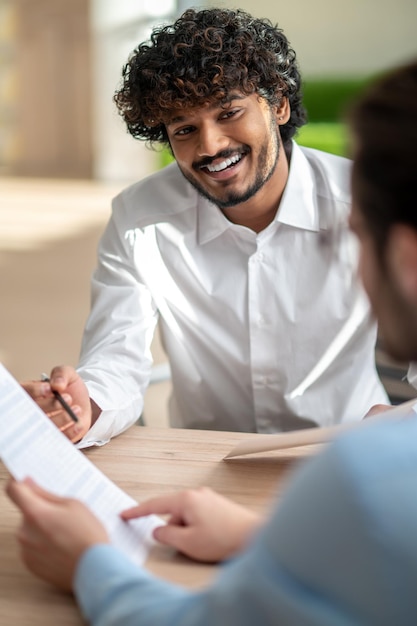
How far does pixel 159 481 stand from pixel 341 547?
72cm

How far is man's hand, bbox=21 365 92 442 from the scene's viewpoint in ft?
4.82

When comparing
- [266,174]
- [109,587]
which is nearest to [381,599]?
[109,587]

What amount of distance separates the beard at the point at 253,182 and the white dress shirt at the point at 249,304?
5cm

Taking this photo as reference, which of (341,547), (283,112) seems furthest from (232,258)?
(341,547)

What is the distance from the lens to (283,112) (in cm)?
214

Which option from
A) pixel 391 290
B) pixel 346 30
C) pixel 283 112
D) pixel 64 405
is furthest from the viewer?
pixel 346 30

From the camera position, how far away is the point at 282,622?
2.21 ft

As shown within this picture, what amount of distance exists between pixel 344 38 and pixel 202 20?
4859mm

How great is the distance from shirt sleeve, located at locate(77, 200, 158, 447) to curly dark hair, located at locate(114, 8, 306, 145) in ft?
0.80

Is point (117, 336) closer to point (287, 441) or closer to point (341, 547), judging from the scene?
point (287, 441)

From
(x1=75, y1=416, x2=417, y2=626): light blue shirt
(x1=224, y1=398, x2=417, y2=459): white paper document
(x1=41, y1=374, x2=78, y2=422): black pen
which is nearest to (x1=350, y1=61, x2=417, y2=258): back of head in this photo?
(x1=75, y1=416, x2=417, y2=626): light blue shirt

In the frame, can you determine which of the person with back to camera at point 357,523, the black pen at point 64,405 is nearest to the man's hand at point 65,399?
the black pen at point 64,405

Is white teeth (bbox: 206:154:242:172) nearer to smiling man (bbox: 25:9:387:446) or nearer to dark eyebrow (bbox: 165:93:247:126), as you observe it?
smiling man (bbox: 25:9:387:446)

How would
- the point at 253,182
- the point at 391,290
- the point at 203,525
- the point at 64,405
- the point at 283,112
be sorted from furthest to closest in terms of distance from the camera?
the point at 283,112
the point at 253,182
the point at 64,405
the point at 203,525
the point at 391,290
